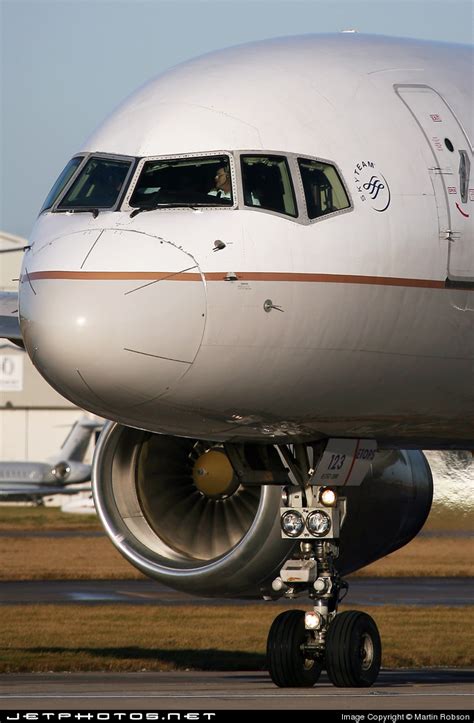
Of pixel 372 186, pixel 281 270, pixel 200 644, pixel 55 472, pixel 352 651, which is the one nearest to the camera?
pixel 281 270

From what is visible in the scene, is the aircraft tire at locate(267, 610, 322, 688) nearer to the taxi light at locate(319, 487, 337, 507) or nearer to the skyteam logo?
the taxi light at locate(319, 487, 337, 507)

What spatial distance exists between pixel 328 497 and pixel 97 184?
3.41 meters

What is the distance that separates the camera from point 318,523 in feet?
46.3

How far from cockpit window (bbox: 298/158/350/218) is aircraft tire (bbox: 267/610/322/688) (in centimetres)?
374

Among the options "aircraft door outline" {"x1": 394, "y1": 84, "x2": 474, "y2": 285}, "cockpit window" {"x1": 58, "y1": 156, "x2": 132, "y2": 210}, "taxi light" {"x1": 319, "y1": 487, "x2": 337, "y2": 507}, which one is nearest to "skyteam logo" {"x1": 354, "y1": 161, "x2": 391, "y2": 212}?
"aircraft door outline" {"x1": 394, "y1": 84, "x2": 474, "y2": 285}

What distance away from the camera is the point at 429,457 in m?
20.0

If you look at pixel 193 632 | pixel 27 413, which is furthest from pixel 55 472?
pixel 193 632

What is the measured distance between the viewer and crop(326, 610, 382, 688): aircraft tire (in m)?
13.6

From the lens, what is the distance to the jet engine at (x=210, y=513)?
50.6ft

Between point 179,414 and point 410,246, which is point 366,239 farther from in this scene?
point 179,414

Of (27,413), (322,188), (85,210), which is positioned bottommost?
(85,210)

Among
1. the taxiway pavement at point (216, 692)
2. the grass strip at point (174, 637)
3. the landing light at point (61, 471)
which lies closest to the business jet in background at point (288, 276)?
the taxiway pavement at point (216, 692)

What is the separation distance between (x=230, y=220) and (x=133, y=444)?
4.57 metres

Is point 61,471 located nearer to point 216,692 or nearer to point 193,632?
point 193,632
